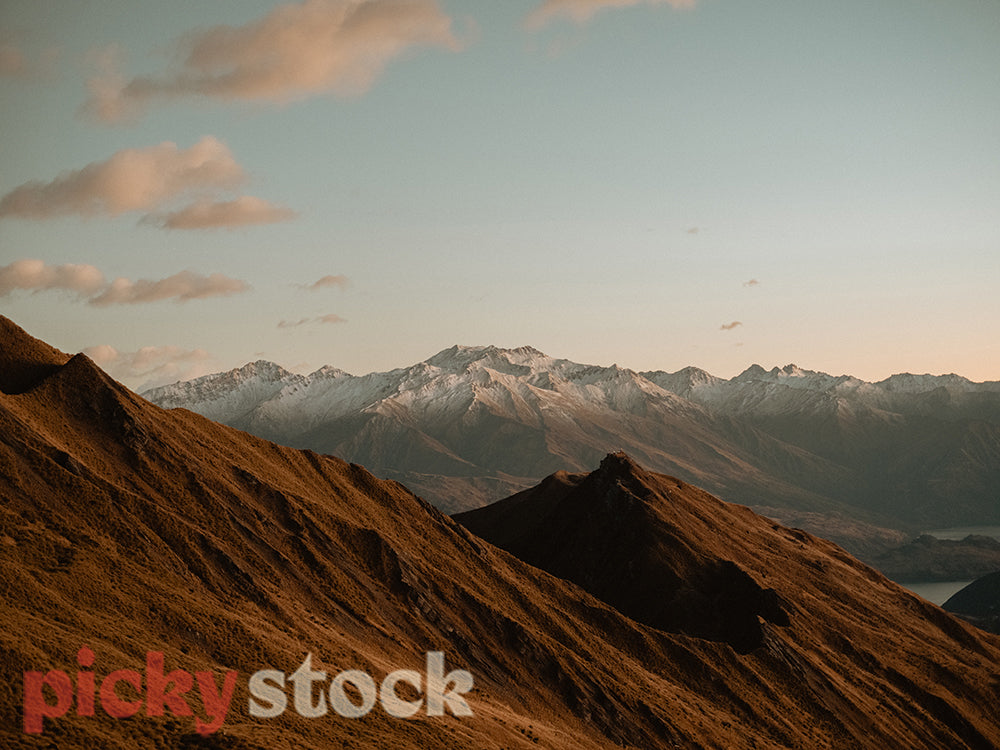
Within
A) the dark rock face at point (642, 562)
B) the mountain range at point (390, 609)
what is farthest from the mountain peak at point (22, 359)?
the dark rock face at point (642, 562)

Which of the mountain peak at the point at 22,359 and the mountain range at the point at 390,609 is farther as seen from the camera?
the mountain peak at the point at 22,359

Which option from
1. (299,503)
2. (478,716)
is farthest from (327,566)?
(478,716)

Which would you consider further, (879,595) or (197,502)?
(879,595)

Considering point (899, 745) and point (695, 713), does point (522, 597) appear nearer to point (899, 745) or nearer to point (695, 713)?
point (695, 713)

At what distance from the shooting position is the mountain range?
224 ft

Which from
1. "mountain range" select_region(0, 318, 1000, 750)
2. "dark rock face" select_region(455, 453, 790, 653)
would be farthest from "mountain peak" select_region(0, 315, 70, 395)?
"dark rock face" select_region(455, 453, 790, 653)

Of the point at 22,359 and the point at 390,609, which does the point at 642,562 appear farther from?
the point at 22,359

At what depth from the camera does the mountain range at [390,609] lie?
224 feet

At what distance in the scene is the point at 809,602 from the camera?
563 feet

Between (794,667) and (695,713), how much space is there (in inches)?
→ 1164

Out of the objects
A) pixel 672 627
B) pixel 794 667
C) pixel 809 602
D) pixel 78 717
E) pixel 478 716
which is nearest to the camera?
pixel 78 717

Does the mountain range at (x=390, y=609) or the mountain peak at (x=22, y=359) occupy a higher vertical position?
the mountain peak at (x=22, y=359)

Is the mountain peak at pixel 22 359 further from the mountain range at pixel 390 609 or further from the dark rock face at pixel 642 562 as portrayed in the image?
the dark rock face at pixel 642 562

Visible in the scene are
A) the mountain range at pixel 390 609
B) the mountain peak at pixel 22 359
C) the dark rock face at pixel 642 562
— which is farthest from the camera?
the dark rock face at pixel 642 562
